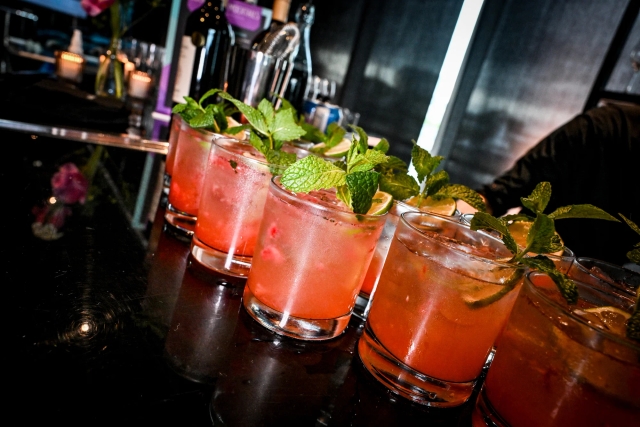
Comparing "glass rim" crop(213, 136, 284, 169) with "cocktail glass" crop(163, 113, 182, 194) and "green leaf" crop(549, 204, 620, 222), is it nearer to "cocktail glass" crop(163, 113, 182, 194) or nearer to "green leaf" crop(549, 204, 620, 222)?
"cocktail glass" crop(163, 113, 182, 194)

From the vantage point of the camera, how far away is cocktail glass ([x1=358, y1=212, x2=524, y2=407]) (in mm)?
553

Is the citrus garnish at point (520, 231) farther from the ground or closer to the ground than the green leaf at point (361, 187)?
closer to the ground

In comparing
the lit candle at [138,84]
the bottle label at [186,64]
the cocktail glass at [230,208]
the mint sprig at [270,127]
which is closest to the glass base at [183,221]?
the cocktail glass at [230,208]

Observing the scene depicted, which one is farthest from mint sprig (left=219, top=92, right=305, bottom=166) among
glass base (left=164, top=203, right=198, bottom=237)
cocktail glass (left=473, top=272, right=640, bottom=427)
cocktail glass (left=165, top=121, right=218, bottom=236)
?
cocktail glass (left=473, top=272, right=640, bottom=427)

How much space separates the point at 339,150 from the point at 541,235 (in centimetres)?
47

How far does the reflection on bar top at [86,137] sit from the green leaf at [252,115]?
795 millimetres

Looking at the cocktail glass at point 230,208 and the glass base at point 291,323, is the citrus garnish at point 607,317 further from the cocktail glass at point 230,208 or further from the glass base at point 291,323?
the cocktail glass at point 230,208

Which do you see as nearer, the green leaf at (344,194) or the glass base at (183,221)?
the green leaf at (344,194)

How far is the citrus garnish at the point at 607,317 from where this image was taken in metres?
0.49

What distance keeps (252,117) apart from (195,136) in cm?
17

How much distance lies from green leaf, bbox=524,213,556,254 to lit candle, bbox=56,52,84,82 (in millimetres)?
2444

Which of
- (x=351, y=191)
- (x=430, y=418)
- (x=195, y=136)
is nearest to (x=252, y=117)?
(x=195, y=136)

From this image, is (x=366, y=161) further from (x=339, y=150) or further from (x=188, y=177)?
(x=188, y=177)

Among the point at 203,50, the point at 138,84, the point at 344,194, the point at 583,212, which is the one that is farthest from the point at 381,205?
the point at 138,84
